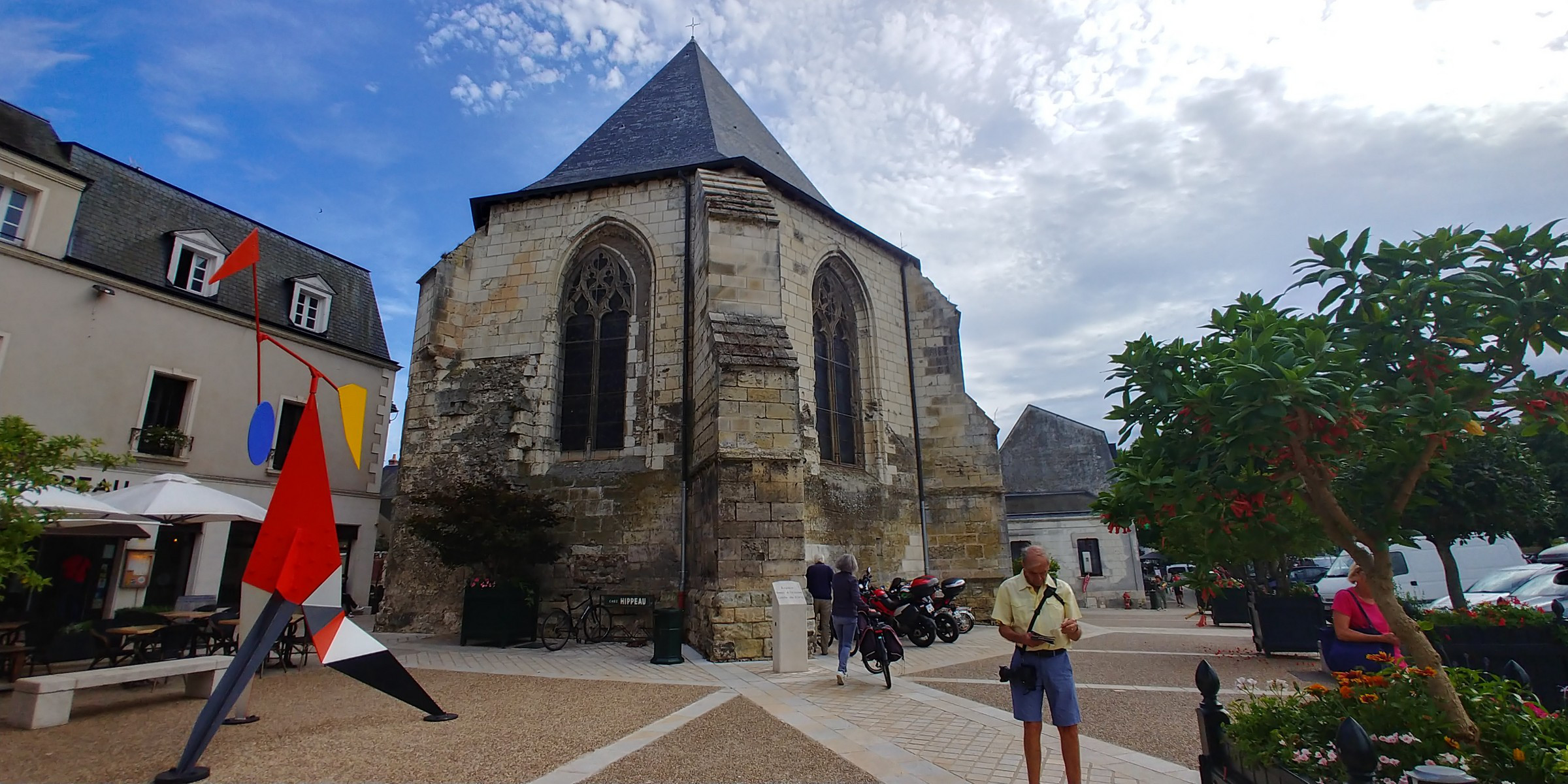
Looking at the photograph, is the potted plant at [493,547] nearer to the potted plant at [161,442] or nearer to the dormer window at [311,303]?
the potted plant at [161,442]

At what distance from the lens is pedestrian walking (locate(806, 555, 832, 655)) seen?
8000mm

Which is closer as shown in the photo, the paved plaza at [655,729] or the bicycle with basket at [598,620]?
the paved plaza at [655,729]

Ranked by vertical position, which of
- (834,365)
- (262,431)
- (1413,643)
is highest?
(834,365)

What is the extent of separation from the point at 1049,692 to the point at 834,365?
9199 mm

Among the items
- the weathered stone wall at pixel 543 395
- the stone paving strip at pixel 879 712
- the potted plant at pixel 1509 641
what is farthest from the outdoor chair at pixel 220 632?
the potted plant at pixel 1509 641

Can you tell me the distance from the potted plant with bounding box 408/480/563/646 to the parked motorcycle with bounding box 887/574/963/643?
16.6ft

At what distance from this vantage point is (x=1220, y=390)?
9.87 feet

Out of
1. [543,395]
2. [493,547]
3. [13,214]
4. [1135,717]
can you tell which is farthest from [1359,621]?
[13,214]

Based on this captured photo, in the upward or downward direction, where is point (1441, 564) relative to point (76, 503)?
downward

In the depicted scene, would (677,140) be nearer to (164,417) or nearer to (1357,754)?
(164,417)

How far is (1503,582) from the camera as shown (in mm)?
10875

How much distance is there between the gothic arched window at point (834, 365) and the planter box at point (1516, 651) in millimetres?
7457

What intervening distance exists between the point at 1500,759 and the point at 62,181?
1661 cm

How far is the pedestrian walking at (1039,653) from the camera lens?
3252 millimetres
